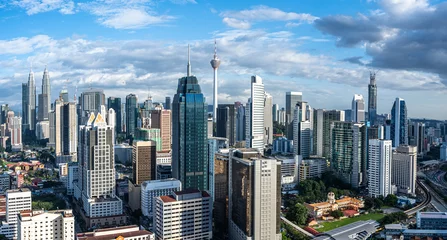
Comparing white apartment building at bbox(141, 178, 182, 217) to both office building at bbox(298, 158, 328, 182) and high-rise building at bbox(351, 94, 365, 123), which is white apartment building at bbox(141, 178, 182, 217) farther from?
high-rise building at bbox(351, 94, 365, 123)

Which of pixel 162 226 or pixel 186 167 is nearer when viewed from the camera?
pixel 162 226

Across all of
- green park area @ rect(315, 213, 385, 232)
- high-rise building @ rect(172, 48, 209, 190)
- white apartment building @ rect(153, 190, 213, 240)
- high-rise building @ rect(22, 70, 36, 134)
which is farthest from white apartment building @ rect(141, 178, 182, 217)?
high-rise building @ rect(22, 70, 36, 134)

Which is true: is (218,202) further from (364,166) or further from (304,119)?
(304,119)

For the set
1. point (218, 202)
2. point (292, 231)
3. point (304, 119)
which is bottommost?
point (292, 231)

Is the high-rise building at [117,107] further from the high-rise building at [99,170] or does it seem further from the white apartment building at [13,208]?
the white apartment building at [13,208]

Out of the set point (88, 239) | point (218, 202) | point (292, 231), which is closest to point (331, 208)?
point (292, 231)

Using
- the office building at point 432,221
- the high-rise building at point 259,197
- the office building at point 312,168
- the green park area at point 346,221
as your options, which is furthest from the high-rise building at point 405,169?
the high-rise building at point 259,197
